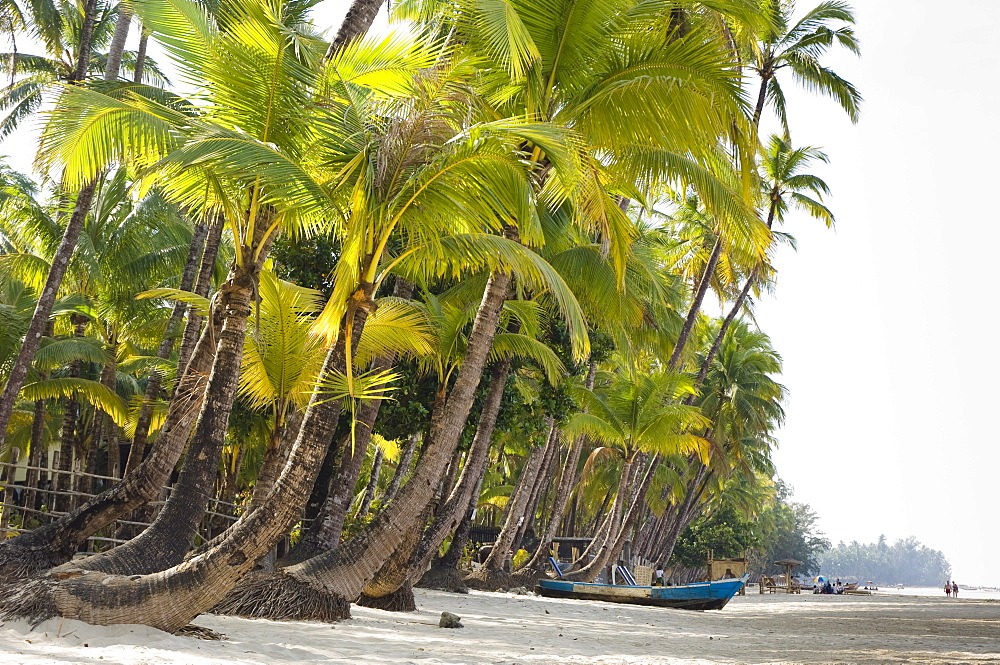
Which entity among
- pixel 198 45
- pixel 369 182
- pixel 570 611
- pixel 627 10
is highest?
pixel 627 10

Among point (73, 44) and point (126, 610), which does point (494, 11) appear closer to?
point (126, 610)

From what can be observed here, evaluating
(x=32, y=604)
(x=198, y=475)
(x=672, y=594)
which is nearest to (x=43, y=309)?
(x=198, y=475)

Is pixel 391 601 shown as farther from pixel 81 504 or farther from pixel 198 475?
pixel 81 504

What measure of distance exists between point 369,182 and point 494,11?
2.25 m

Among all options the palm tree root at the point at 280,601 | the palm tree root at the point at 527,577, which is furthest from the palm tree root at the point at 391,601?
the palm tree root at the point at 527,577

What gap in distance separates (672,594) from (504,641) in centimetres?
1002

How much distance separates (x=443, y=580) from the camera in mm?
17172

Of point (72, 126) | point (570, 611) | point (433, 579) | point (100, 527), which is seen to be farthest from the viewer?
point (433, 579)

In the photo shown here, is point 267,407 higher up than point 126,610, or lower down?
higher up

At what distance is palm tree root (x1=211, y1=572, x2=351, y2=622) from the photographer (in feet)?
27.6

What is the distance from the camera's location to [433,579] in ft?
56.1

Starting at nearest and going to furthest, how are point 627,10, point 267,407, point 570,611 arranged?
point 627,10 < point 267,407 < point 570,611

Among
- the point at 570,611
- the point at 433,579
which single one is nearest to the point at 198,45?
the point at 570,611

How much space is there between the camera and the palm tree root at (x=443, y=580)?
17031 mm
